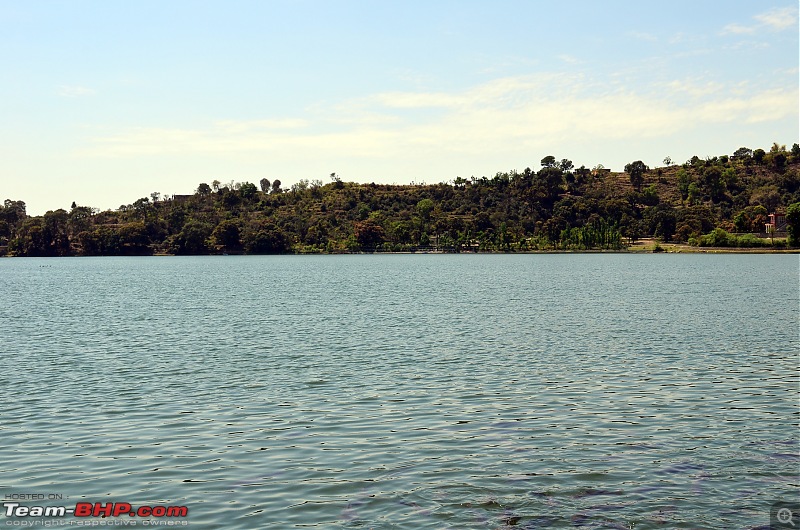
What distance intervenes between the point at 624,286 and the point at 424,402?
281 ft

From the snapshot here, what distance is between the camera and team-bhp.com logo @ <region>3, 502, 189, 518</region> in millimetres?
18094

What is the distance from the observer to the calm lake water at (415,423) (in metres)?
18.9

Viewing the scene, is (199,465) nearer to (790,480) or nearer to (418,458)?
(418,458)
